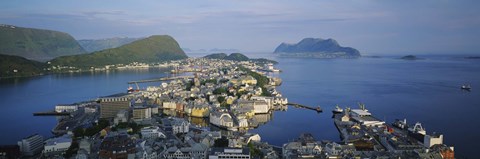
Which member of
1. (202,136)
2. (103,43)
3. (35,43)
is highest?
(103,43)

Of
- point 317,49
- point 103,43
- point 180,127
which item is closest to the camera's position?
point 180,127

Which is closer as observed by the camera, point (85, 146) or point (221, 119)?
point (85, 146)

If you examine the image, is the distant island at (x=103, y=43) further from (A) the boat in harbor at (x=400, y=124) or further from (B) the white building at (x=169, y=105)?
(A) the boat in harbor at (x=400, y=124)

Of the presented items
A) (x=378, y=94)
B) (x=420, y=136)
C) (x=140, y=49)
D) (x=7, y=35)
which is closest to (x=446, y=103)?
(x=378, y=94)

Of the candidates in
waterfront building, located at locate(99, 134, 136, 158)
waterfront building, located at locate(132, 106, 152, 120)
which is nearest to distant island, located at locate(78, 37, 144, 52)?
waterfront building, located at locate(132, 106, 152, 120)

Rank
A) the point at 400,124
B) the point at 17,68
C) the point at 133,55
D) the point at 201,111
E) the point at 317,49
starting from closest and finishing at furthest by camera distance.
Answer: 1. the point at 400,124
2. the point at 201,111
3. the point at 17,68
4. the point at 133,55
5. the point at 317,49

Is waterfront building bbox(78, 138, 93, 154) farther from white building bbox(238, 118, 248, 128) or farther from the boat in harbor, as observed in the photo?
the boat in harbor

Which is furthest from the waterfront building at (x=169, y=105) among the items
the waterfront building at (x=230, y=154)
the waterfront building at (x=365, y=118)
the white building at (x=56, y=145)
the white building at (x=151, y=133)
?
the waterfront building at (x=230, y=154)

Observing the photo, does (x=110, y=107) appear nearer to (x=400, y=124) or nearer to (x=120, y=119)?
(x=120, y=119)

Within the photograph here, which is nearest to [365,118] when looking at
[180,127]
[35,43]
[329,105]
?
[329,105]
